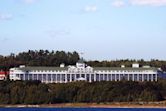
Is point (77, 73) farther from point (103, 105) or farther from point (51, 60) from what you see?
point (103, 105)

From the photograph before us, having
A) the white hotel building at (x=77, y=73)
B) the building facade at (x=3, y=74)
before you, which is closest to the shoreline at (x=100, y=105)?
the building facade at (x=3, y=74)

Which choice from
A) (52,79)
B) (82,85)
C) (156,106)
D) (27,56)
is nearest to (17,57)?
(27,56)

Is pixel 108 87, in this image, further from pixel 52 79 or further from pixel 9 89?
pixel 52 79

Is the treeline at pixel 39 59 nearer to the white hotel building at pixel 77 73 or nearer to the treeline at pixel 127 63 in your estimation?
the treeline at pixel 127 63

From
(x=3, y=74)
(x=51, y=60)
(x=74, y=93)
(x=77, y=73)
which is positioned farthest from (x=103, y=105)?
(x=51, y=60)

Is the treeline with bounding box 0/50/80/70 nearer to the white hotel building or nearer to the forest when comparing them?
the forest

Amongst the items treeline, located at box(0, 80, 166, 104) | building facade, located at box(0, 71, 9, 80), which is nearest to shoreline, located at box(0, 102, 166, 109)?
treeline, located at box(0, 80, 166, 104)
